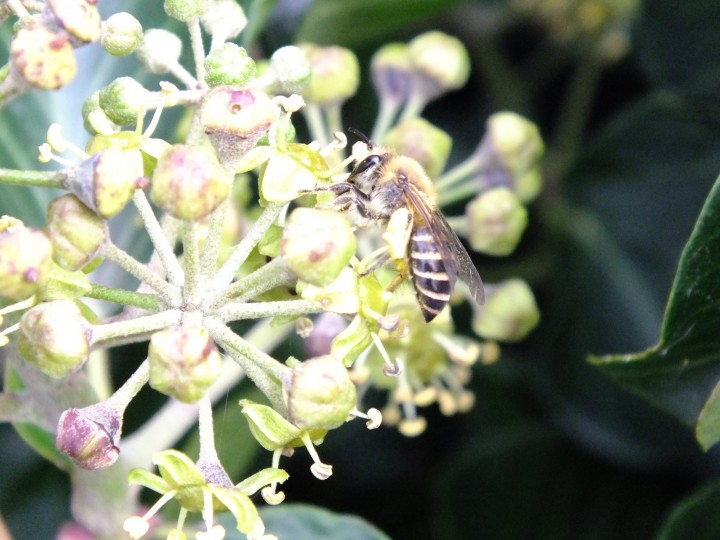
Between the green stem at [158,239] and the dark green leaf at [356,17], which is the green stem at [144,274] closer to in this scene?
the green stem at [158,239]

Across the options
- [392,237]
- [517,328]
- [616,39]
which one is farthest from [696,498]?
[616,39]

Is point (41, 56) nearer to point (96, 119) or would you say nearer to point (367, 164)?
point (96, 119)

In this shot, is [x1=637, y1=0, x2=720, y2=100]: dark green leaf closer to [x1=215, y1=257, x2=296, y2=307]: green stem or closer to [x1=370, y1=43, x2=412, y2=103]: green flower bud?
[x1=370, y1=43, x2=412, y2=103]: green flower bud

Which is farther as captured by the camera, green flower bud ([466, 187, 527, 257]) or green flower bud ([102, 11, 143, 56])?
green flower bud ([466, 187, 527, 257])

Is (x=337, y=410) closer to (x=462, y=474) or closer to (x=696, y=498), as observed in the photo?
(x=696, y=498)

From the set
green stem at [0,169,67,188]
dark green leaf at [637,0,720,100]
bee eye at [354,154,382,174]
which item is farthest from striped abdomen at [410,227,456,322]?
dark green leaf at [637,0,720,100]

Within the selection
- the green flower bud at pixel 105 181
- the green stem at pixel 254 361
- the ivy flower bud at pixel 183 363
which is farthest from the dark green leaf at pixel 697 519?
the green flower bud at pixel 105 181

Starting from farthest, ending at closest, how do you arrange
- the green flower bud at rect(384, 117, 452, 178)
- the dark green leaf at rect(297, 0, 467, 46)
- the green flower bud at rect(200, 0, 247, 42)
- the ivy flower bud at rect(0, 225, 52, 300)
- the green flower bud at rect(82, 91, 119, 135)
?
the dark green leaf at rect(297, 0, 467, 46)
the green flower bud at rect(384, 117, 452, 178)
the green flower bud at rect(200, 0, 247, 42)
the green flower bud at rect(82, 91, 119, 135)
the ivy flower bud at rect(0, 225, 52, 300)
